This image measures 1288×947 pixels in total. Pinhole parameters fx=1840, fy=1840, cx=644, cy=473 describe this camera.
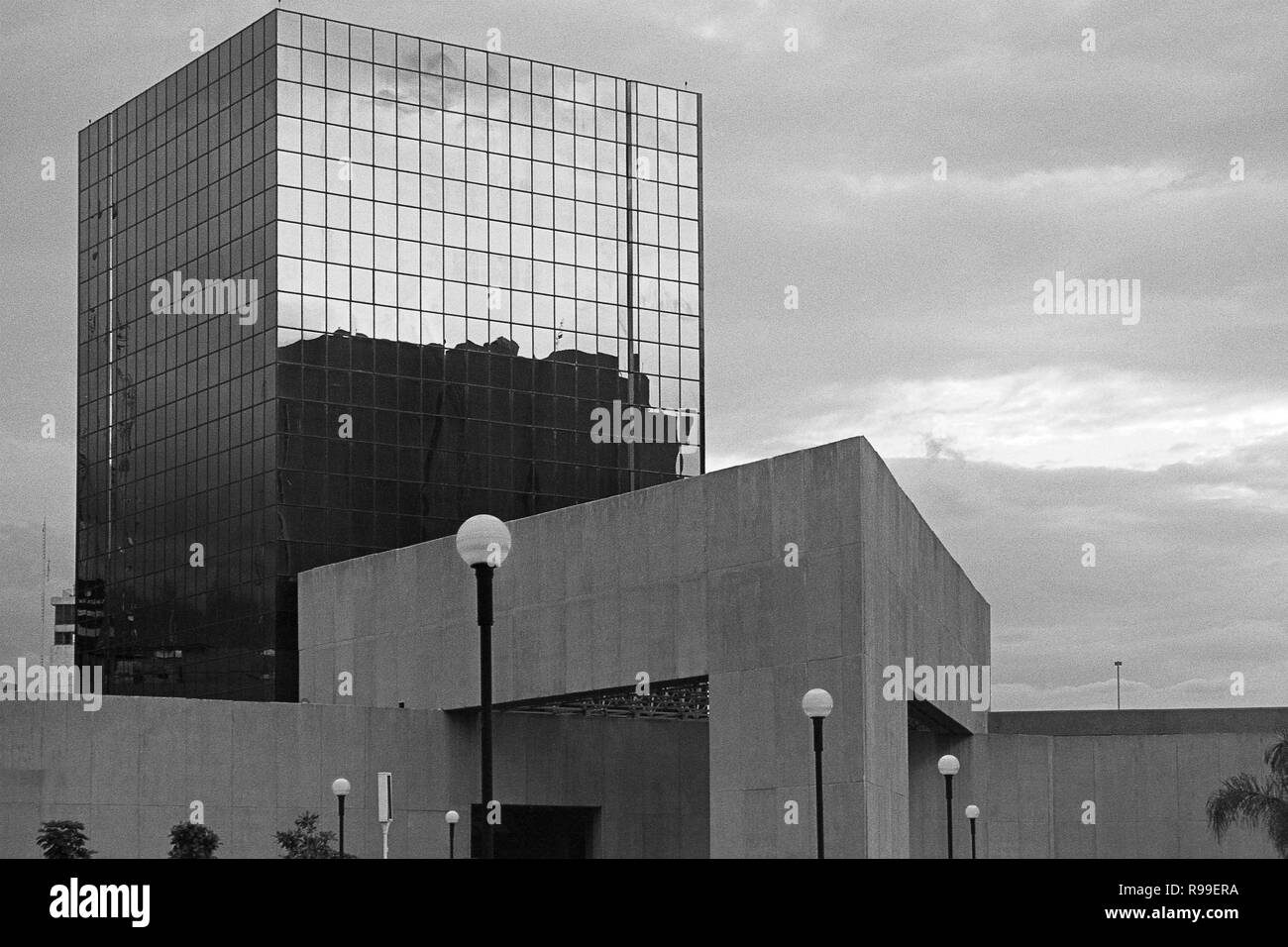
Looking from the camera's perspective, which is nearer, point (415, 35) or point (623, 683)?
point (623, 683)

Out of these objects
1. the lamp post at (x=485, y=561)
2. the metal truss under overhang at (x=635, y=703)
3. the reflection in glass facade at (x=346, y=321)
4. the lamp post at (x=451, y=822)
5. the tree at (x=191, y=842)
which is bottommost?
the lamp post at (x=451, y=822)

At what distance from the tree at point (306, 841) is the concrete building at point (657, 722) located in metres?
2.64

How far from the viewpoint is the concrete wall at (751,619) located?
139 feet

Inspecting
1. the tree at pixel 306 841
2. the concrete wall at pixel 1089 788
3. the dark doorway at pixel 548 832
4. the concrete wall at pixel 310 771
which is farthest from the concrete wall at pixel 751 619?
the concrete wall at pixel 1089 788

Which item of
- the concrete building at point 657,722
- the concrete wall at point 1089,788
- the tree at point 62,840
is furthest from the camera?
the concrete wall at point 1089,788

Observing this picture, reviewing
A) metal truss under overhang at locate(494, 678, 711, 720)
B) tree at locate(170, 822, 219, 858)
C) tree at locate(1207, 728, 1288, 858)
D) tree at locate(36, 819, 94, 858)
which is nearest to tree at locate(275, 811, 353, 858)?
tree at locate(170, 822, 219, 858)

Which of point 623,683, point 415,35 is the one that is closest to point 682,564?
point 623,683

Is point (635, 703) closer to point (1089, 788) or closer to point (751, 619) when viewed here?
point (751, 619)

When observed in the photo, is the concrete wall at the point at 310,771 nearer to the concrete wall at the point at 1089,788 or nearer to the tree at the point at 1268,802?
Answer: the concrete wall at the point at 1089,788

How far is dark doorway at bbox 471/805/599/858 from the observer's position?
5828 centimetres

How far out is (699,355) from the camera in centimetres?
9350

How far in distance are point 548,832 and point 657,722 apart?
5.38 m
